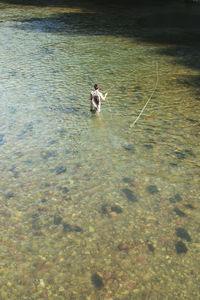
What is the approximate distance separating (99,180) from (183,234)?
3.10 meters

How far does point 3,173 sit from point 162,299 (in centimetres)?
619

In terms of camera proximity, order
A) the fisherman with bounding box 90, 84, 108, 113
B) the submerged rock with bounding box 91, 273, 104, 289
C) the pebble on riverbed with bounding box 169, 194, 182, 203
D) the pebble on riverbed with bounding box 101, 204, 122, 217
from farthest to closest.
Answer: the fisherman with bounding box 90, 84, 108, 113, the pebble on riverbed with bounding box 169, 194, 182, 203, the pebble on riverbed with bounding box 101, 204, 122, 217, the submerged rock with bounding box 91, 273, 104, 289

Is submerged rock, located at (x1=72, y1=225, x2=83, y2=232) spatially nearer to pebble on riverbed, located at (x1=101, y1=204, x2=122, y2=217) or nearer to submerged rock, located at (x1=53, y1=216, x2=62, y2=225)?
submerged rock, located at (x1=53, y1=216, x2=62, y2=225)

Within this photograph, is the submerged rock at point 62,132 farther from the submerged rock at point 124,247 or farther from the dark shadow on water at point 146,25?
the dark shadow on water at point 146,25

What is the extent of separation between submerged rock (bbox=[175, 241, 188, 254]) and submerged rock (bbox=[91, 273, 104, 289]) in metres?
1.90

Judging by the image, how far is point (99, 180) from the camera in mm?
10297

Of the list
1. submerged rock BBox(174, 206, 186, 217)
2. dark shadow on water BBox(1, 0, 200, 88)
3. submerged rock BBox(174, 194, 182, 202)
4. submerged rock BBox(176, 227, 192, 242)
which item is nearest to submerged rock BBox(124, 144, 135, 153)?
submerged rock BBox(174, 194, 182, 202)

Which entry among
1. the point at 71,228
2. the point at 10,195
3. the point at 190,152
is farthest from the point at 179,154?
the point at 10,195

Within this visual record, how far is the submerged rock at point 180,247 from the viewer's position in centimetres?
772

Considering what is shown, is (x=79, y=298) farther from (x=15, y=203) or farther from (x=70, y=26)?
(x=70, y=26)

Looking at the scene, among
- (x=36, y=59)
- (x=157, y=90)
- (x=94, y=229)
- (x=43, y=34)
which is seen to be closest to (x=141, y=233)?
(x=94, y=229)

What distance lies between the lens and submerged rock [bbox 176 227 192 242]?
807 centimetres

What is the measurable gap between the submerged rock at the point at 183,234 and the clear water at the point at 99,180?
0.02m

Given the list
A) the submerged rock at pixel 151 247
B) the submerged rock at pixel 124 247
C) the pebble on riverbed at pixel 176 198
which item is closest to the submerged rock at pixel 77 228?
the submerged rock at pixel 124 247
